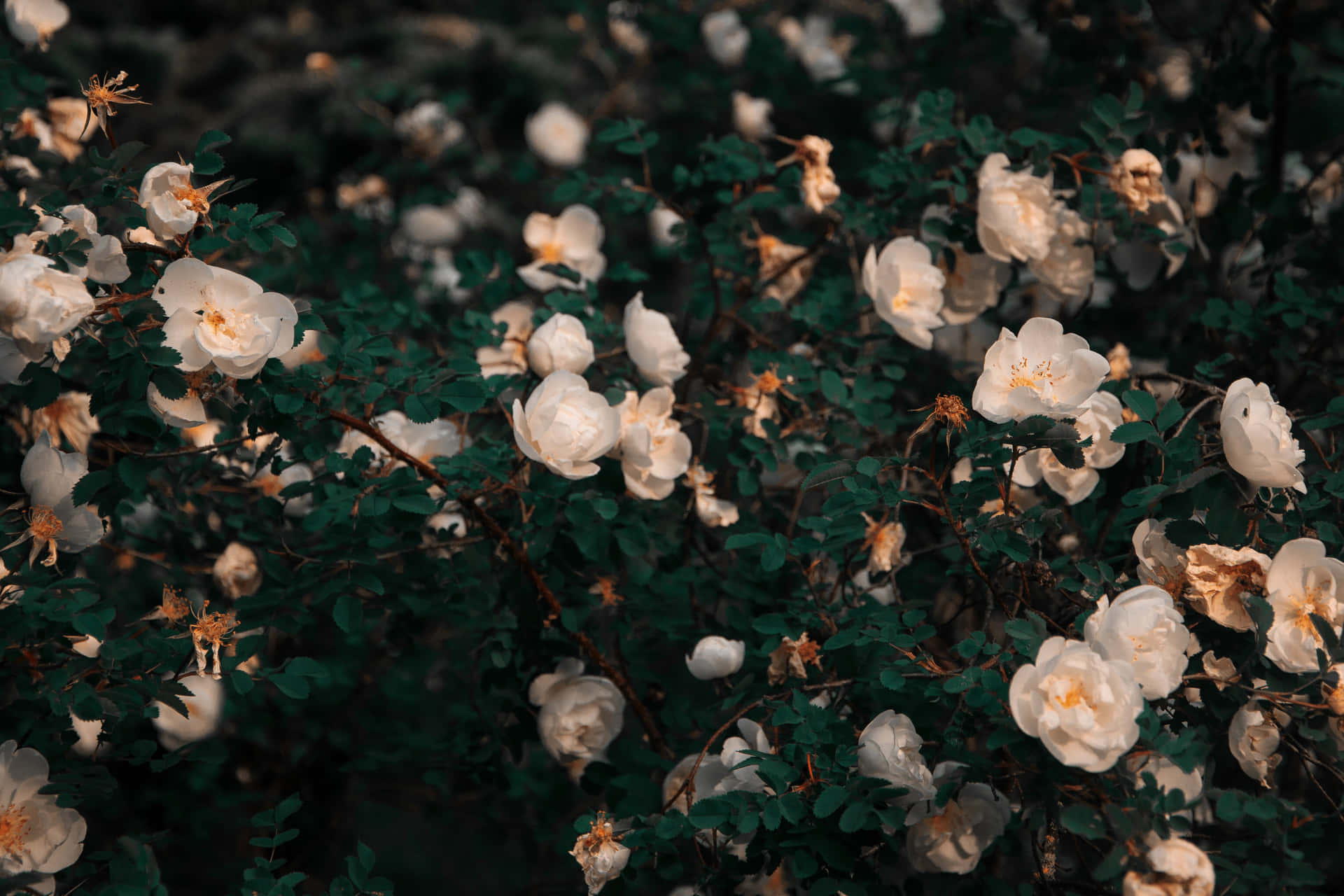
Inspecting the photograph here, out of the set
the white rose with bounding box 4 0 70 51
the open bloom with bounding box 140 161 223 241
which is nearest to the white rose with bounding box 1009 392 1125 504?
the open bloom with bounding box 140 161 223 241

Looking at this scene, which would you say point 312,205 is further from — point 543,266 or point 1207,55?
point 1207,55

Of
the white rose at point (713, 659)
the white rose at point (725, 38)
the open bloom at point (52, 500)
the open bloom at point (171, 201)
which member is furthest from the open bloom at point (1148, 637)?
the white rose at point (725, 38)

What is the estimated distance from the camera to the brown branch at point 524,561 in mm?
1243

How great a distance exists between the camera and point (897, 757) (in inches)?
43.3

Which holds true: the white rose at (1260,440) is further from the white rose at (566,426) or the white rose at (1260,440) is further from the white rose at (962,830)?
the white rose at (566,426)

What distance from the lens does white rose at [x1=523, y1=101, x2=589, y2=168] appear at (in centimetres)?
280

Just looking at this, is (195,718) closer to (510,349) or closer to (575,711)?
(575,711)

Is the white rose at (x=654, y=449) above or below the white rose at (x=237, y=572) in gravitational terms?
above

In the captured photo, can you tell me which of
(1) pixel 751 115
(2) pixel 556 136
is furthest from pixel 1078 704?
(2) pixel 556 136

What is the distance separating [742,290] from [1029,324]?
687 mm

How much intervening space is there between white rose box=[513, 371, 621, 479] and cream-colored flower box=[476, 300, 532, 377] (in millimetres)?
260

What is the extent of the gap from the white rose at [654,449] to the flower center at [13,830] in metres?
0.80

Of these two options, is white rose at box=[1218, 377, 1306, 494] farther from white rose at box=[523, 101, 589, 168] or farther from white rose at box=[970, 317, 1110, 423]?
white rose at box=[523, 101, 589, 168]

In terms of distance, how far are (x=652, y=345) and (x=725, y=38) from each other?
145cm
